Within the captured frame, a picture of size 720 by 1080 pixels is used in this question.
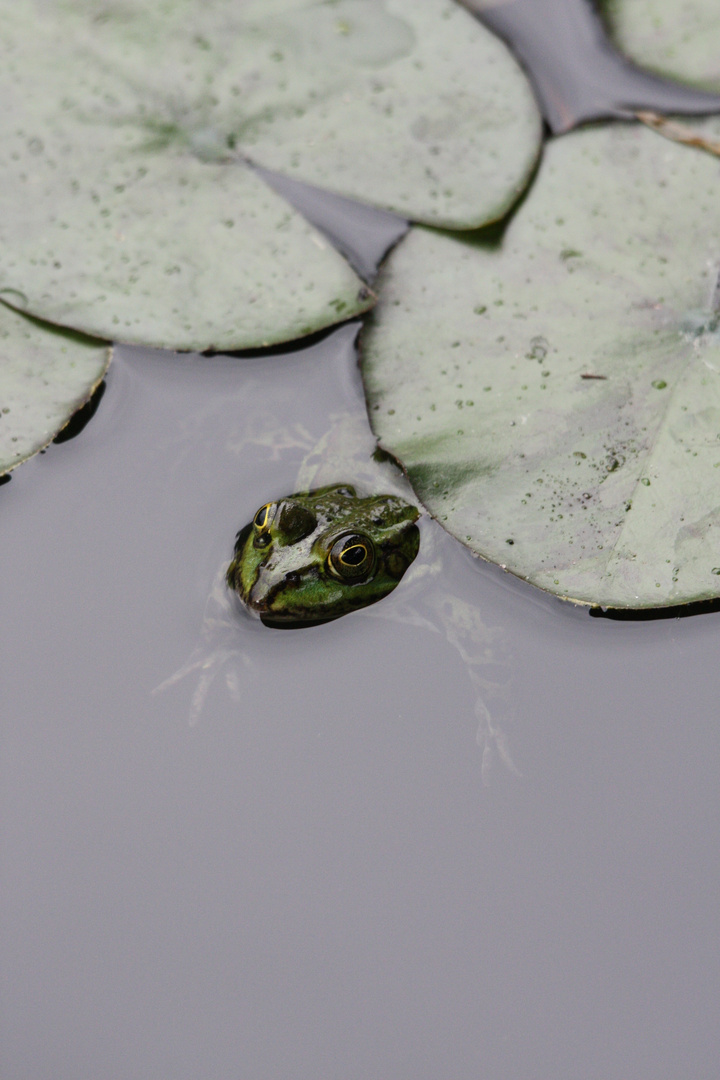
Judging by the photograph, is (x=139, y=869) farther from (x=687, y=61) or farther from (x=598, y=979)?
(x=687, y=61)

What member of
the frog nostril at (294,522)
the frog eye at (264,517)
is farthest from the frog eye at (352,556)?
the frog eye at (264,517)

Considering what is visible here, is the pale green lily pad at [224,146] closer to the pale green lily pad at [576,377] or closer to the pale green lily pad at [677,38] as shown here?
the pale green lily pad at [576,377]

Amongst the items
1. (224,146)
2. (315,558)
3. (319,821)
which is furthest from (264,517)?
(224,146)

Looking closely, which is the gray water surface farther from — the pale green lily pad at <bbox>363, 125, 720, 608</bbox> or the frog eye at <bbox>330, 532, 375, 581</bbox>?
the pale green lily pad at <bbox>363, 125, 720, 608</bbox>

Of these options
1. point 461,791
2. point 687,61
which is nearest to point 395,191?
point 687,61

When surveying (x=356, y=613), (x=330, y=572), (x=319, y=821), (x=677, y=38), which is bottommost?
(x=319, y=821)

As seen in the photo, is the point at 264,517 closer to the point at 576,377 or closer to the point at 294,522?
the point at 294,522
